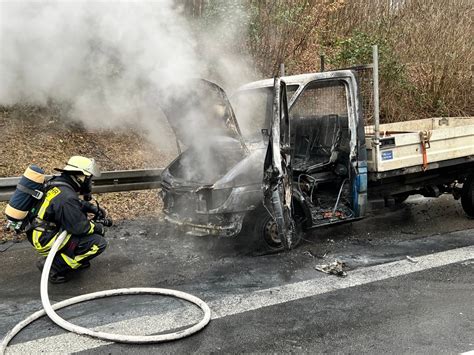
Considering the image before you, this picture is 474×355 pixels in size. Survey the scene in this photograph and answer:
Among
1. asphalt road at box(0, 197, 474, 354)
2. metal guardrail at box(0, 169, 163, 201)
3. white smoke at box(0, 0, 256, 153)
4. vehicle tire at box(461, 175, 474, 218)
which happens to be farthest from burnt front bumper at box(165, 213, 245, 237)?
vehicle tire at box(461, 175, 474, 218)

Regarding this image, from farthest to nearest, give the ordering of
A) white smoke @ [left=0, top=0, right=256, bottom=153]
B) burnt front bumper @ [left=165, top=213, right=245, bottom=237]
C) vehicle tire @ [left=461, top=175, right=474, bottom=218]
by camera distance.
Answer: vehicle tire @ [left=461, top=175, right=474, bottom=218] < white smoke @ [left=0, top=0, right=256, bottom=153] < burnt front bumper @ [left=165, top=213, right=245, bottom=237]

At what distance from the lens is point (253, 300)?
153 inches

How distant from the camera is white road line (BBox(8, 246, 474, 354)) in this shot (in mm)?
3246

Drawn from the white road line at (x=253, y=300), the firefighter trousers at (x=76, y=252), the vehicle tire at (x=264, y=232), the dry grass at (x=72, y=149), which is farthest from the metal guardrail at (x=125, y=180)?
the white road line at (x=253, y=300)

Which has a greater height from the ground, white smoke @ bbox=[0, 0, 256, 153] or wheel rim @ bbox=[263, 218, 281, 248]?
white smoke @ bbox=[0, 0, 256, 153]

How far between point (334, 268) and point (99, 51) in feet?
13.8

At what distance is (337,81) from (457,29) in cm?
820

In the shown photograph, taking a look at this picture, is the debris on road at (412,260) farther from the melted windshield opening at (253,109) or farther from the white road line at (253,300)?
the melted windshield opening at (253,109)

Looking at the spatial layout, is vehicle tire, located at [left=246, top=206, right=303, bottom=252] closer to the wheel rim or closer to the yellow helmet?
the wheel rim

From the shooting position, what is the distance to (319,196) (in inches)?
216

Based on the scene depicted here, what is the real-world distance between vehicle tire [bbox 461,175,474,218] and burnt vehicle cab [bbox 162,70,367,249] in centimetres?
192

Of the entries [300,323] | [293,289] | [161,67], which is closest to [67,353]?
[300,323]

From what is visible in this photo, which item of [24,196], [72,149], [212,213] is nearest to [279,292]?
[212,213]

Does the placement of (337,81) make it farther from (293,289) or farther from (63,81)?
(63,81)
